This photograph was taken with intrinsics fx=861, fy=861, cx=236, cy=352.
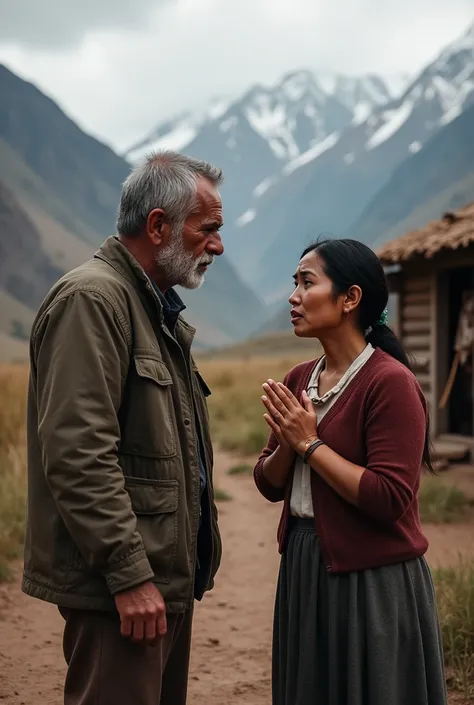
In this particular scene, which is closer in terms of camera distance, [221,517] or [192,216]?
[192,216]

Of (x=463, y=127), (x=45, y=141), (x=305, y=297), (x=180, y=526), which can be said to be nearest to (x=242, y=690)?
(x=180, y=526)

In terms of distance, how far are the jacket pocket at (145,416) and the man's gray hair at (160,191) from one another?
18.5 inches

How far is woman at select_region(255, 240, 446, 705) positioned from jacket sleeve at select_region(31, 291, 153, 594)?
20.8 inches

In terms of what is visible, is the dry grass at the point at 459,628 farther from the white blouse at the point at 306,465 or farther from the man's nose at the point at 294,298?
the man's nose at the point at 294,298

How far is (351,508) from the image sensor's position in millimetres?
2527

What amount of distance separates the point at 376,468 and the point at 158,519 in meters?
0.63

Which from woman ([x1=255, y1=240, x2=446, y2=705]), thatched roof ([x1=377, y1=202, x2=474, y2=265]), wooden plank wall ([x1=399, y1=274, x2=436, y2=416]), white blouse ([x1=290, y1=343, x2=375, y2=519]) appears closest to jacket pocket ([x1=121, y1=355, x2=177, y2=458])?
woman ([x1=255, y1=240, x2=446, y2=705])

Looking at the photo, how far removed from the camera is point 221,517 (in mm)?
8734

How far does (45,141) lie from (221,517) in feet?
344

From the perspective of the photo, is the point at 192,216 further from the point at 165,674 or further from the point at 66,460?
the point at 165,674

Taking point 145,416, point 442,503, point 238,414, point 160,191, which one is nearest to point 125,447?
point 145,416

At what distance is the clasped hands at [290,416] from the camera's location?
100 inches

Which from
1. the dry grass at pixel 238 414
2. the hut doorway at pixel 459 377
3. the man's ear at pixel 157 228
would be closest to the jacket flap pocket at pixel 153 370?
the man's ear at pixel 157 228

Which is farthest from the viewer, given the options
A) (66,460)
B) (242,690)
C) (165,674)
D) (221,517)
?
(221,517)
